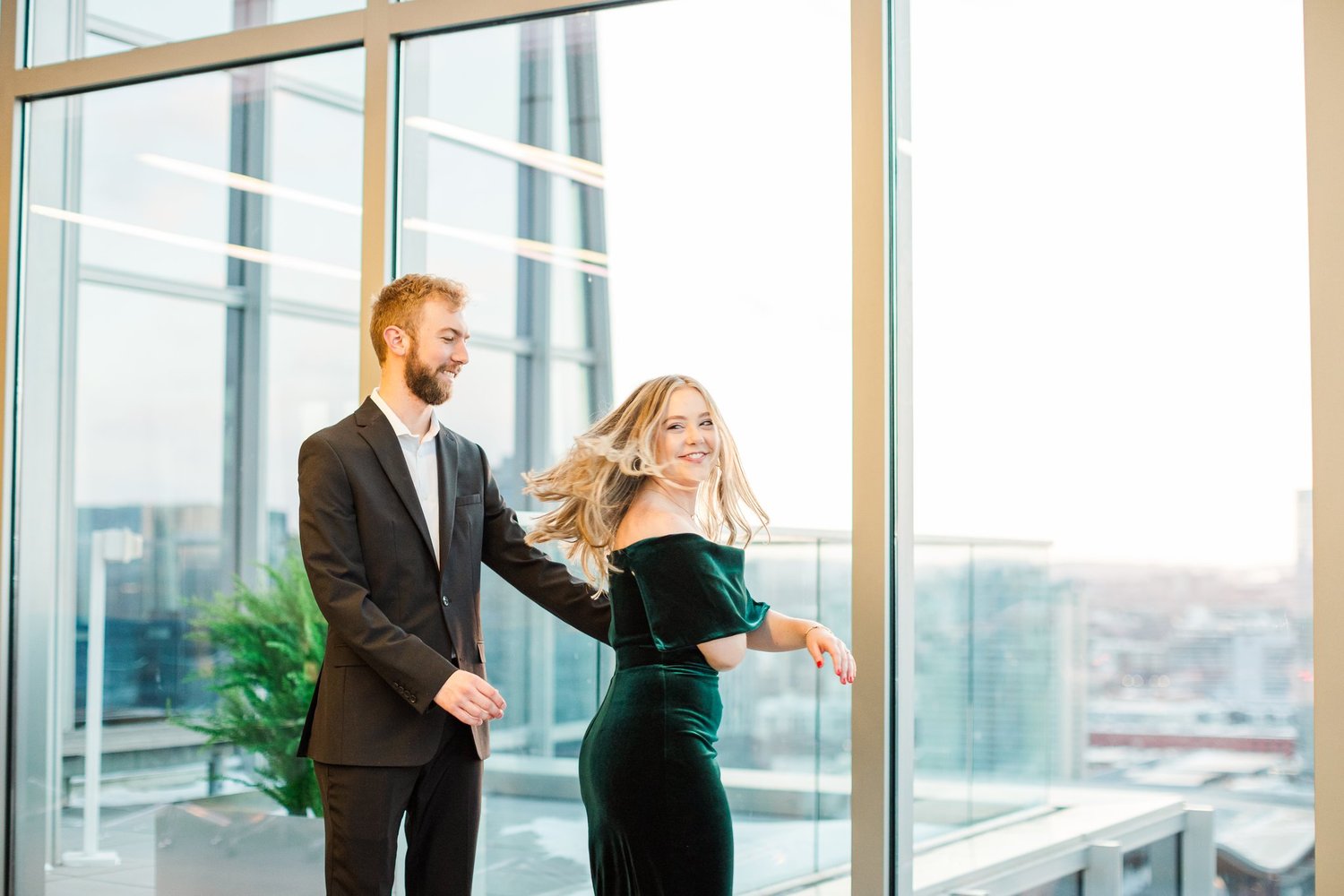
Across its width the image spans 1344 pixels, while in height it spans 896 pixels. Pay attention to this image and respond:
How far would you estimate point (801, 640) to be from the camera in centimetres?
246

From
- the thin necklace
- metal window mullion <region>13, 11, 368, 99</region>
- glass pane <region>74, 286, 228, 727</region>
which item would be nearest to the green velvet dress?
the thin necklace

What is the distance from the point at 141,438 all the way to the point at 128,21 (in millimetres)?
1335

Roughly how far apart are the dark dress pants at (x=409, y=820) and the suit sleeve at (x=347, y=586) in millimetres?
170

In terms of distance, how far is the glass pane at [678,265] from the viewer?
312cm

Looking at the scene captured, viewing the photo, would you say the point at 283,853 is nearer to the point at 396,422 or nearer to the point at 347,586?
the point at 347,586

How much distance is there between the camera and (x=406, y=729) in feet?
8.57

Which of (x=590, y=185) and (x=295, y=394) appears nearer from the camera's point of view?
(x=590, y=185)

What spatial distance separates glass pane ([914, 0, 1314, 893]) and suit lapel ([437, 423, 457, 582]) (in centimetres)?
99

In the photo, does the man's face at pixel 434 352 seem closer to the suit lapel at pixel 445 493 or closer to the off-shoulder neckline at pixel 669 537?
the suit lapel at pixel 445 493

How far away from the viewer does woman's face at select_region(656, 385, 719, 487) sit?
2.44 metres

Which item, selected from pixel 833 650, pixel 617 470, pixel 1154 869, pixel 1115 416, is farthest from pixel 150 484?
pixel 1154 869

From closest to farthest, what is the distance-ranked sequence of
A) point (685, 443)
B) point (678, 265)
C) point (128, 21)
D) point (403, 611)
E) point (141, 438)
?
point (685, 443) → point (403, 611) → point (678, 265) → point (128, 21) → point (141, 438)

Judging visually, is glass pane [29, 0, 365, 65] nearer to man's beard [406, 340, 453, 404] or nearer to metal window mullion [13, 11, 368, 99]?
metal window mullion [13, 11, 368, 99]

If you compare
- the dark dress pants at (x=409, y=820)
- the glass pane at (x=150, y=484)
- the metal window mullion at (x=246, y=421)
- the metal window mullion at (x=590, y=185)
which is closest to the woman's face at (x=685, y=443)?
the dark dress pants at (x=409, y=820)
